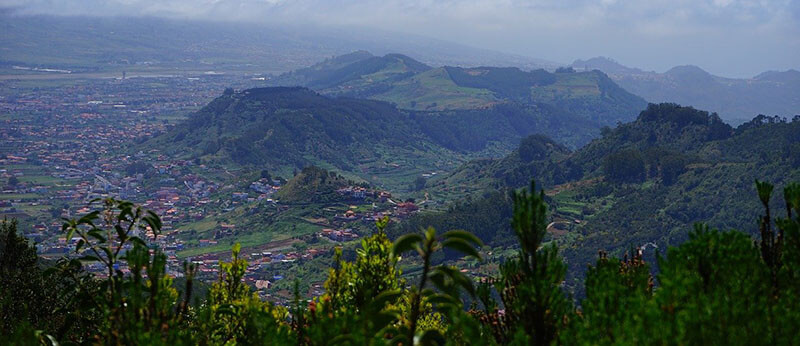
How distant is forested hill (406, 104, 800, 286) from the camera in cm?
9069

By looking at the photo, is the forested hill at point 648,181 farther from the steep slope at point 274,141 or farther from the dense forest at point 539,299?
the dense forest at point 539,299

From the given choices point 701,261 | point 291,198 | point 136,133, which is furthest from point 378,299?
point 136,133

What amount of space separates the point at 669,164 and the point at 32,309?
10828 cm

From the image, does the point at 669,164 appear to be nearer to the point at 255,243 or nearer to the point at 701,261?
the point at 255,243

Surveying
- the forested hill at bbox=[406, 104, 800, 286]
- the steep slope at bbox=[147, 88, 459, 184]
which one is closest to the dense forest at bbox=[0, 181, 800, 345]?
the forested hill at bbox=[406, 104, 800, 286]

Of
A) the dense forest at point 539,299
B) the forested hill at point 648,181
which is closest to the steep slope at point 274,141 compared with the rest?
the forested hill at point 648,181

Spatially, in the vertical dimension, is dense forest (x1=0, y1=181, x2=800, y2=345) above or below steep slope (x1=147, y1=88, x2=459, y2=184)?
above

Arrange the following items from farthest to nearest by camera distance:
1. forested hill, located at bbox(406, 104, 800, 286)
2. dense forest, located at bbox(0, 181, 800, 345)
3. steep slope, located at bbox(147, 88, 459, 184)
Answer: steep slope, located at bbox(147, 88, 459, 184) → forested hill, located at bbox(406, 104, 800, 286) → dense forest, located at bbox(0, 181, 800, 345)

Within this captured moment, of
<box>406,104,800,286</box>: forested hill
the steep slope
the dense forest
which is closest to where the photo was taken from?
the dense forest

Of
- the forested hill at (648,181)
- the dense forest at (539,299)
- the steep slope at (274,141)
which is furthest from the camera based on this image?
the steep slope at (274,141)

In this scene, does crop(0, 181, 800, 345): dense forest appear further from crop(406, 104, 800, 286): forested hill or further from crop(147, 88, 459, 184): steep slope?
crop(147, 88, 459, 184): steep slope

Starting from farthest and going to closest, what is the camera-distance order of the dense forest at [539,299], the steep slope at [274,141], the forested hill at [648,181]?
the steep slope at [274,141] < the forested hill at [648,181] < the dense forest at [539,299]

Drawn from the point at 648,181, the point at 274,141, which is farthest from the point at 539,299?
the point at 274,141

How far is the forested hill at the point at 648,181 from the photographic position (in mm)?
90688
